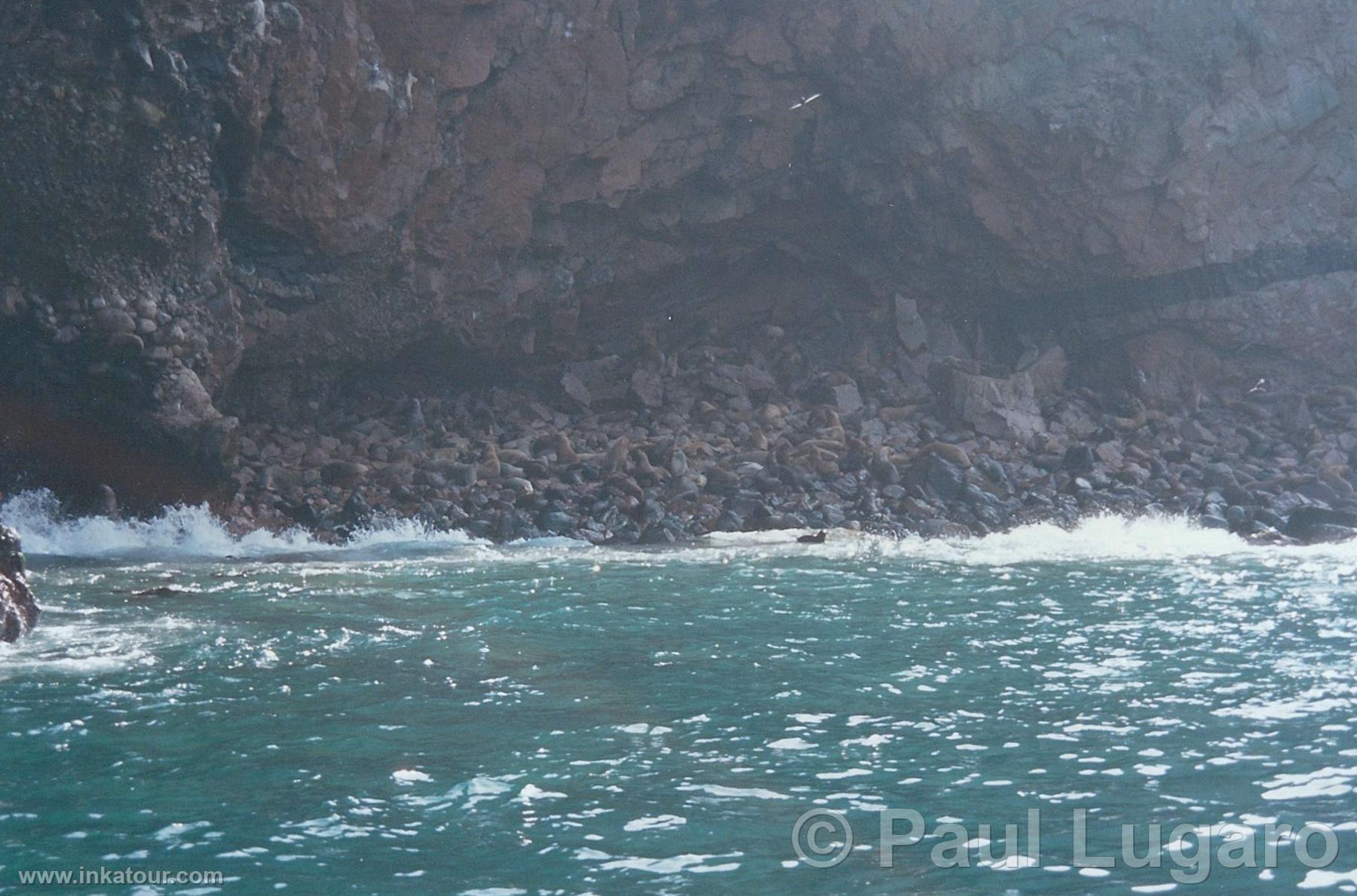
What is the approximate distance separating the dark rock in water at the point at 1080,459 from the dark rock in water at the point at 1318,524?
2.75 metres

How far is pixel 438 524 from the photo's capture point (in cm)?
1456

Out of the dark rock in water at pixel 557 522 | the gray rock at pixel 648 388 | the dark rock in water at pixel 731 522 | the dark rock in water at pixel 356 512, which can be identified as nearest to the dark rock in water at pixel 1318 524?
the dark rock in water at pixel 731 522

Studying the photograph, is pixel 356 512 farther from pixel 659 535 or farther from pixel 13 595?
pixel 13 595

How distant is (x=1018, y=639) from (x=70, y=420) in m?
9.78

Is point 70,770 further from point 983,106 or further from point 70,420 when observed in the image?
point 983,106

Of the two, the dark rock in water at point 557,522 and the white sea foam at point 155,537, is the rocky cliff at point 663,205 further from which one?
the dark rock in water at point 557,522

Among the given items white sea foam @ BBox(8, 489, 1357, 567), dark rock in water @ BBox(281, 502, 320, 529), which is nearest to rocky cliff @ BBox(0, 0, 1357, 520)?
white sea foam @ BBox(8, 489, 1357, 567)

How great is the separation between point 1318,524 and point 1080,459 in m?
3.40

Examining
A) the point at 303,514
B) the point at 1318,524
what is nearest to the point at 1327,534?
the point at 1318,524

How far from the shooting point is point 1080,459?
57.0ft

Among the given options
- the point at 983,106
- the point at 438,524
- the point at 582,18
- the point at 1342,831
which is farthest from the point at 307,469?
the point at 1342,831

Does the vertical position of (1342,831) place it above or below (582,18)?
below

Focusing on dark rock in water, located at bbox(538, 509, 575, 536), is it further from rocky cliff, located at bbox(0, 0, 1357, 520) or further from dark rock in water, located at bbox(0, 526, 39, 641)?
dark rock in water, located at bbox(0, 526, 39, 641)

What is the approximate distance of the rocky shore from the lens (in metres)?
15.0
